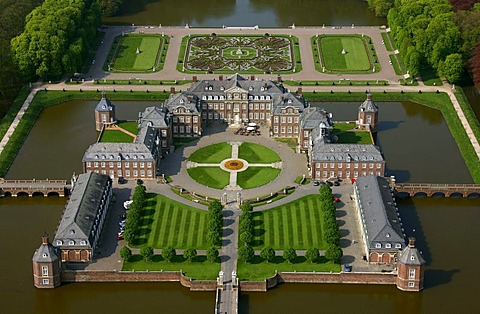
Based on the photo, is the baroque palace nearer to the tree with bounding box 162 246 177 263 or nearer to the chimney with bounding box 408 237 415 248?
the tree with bounding box 162 246 177 263

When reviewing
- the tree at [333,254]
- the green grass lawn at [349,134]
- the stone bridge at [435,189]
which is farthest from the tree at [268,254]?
the green grass lawn at [349,134]

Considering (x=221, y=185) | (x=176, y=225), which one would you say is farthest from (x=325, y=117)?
(x=176, y=225)

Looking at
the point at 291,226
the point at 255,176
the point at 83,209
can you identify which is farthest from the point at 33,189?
the point at 291,226

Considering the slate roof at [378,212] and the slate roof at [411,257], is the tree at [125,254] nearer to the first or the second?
the slate roof at [378,212]

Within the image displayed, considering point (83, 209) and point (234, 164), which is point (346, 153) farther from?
point (83, 209)

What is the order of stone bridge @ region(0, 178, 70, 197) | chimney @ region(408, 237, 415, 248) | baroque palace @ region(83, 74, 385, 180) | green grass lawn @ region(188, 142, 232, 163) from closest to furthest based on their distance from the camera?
chimney @ region(408, 237, 415, 248) → stone bridge @ region(0, 178, 70, 197) → baroque palace @ region(83, 74, 385, 180) → green grass lawn @ region(188, 142, 232, 163)

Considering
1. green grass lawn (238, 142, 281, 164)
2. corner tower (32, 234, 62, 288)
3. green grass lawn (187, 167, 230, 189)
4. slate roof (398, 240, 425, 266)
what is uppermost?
green grass lawn (238, 142, 281, 164)

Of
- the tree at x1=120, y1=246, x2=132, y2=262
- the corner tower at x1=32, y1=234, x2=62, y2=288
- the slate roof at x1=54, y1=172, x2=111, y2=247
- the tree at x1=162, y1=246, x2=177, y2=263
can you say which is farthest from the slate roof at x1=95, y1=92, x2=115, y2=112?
the corner tower at x1=32, y1=234, x2=62, y2=288
